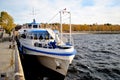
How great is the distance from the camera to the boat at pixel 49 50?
19.6 metres

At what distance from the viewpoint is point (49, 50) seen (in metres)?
20.5

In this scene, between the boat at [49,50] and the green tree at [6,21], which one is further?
the green tree at [6,21]

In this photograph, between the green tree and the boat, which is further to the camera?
the green tree

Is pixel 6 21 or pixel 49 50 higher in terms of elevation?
pixel 6 21

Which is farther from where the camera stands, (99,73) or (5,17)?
Result: (5,17)

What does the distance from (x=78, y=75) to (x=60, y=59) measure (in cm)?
386

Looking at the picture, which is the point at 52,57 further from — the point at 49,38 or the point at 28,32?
the point at 28,32

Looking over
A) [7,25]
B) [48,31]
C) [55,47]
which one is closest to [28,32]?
[48,31]

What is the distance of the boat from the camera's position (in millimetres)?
19562

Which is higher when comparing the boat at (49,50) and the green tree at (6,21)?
the green tree at (6,21)

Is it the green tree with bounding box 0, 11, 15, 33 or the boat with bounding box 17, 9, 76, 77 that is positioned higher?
the green tree with bounding box 0, 11, 15, 33

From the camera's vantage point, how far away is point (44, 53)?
20766mm

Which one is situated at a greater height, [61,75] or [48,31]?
[48,31]

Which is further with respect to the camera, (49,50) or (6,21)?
(6,21)
